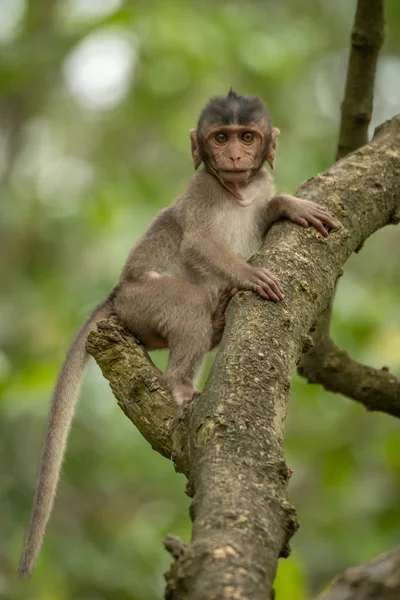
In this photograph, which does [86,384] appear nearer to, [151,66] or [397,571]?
[151,66]

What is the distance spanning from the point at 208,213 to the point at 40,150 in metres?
9.31

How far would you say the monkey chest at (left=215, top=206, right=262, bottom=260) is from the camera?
171 inches

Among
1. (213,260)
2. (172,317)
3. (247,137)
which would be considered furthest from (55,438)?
(247,137)

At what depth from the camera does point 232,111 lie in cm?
428

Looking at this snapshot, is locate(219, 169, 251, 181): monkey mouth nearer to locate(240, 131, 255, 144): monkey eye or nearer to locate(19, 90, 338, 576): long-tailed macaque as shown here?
locate(19, 90, 338, 576): long-tailed macaque

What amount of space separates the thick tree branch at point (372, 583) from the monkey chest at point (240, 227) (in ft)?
8.89

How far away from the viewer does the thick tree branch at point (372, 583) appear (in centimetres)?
167

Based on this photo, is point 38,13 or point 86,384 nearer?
point 86,384

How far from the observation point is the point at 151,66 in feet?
29.5

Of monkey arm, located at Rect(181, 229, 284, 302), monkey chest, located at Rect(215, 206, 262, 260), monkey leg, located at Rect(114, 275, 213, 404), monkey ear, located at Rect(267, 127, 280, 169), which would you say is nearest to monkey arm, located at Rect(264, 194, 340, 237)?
monkey arm, located at Rect(181, 229, 284, 302)

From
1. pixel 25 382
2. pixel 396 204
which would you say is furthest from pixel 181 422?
pixel 25 382

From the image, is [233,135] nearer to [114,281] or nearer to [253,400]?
[253,400]

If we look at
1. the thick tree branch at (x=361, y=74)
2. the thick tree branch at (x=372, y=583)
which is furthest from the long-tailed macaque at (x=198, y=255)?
the thick tree branch at (x=372, y=583)

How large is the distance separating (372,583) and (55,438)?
2.18m
